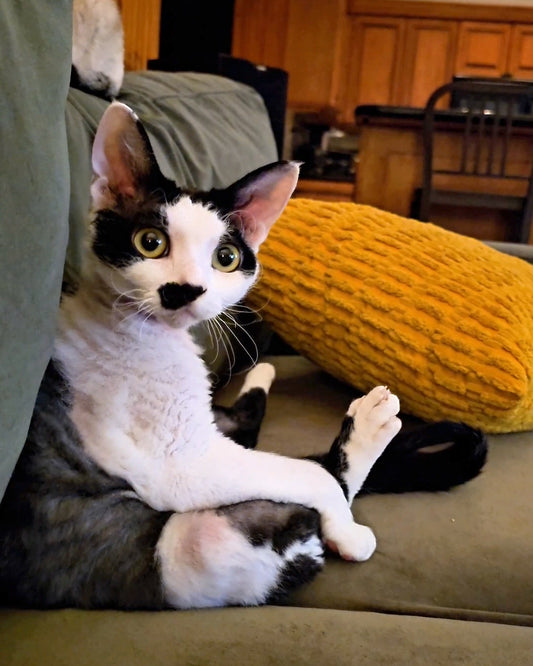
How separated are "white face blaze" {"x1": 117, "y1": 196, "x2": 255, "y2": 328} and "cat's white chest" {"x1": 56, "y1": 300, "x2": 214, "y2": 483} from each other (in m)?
0.05

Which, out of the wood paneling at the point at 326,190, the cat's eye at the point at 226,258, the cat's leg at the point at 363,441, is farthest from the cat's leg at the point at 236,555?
the wood paneling at the point at 326,190

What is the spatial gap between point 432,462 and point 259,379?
299mm

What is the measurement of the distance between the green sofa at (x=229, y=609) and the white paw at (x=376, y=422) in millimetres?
80

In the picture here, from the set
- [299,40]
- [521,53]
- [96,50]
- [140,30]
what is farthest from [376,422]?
[521,53]

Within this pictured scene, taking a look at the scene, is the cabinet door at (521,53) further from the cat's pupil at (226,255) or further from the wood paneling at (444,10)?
the cat's pupil at (226,255)

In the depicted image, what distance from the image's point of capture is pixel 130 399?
67 cm

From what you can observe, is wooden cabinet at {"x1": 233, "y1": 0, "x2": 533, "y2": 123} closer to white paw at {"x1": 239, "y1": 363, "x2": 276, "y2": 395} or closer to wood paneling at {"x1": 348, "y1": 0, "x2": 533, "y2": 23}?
wood paneling at {"x1": 348, "y1": 0, "x2": 533, "y2": 23}

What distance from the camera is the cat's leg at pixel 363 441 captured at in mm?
753

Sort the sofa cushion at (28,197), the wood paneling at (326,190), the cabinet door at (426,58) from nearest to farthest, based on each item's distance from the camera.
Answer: the sofa cushion at (28,197) → the wood paneling at (326,190) → the cabinet door at (426,58)

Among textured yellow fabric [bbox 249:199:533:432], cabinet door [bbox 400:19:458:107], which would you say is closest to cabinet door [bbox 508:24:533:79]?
cabinet door [bbox 400:19:458:107]

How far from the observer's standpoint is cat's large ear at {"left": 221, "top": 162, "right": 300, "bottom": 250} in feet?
2.31

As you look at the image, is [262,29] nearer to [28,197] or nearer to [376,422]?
[376,422]

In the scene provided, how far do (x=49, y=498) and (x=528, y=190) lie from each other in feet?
6.76

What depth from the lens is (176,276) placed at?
0.62m
